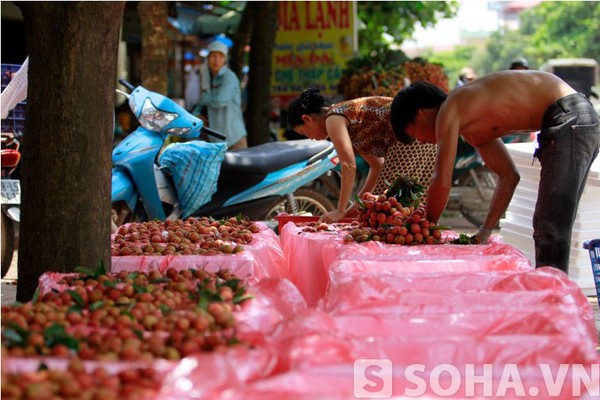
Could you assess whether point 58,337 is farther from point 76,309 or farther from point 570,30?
point 570,30

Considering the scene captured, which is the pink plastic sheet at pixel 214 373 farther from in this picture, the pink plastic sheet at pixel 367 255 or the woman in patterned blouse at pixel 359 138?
the woman in patterned blouse at pixel 359 138

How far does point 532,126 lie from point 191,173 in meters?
3.39

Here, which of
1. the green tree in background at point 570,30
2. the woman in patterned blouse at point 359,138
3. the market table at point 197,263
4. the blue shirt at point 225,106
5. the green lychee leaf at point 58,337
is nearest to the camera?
the green lychee leaf at point 58,337

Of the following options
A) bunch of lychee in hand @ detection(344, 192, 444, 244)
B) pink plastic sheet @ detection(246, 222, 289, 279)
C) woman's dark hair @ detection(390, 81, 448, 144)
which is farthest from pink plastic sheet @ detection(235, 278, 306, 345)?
woman's dark hair @ detection(390, 81, 448, 144)

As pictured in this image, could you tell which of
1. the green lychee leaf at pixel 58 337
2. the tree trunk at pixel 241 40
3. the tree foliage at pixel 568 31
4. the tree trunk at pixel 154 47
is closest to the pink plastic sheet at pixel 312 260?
the green lychee leaf at pixel 58 337

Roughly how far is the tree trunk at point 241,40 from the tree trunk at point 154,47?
407cm

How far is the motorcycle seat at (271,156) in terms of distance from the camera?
314 inches

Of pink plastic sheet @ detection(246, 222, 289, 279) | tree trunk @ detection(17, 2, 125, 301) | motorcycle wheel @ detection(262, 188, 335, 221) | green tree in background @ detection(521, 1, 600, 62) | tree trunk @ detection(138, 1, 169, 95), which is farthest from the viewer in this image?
green tree in background @ detection(521, 1, 600, 62)

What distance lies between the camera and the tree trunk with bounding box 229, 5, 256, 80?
14297 mm

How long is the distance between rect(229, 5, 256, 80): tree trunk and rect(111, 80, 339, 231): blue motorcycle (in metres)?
6.08

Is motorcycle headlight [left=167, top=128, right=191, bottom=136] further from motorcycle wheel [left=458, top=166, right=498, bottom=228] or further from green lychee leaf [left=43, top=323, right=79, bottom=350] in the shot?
motorcycle wheel [left=458, top=166, right=498, bottom=228]

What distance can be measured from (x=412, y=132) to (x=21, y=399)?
3.13 metres

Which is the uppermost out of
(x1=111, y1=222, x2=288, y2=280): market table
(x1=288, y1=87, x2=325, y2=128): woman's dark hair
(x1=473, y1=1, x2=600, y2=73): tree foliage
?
(x1=473, y1=1, x2=600, y2=73): tree foliage

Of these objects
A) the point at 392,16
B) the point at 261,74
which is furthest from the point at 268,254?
the point at 392,16
